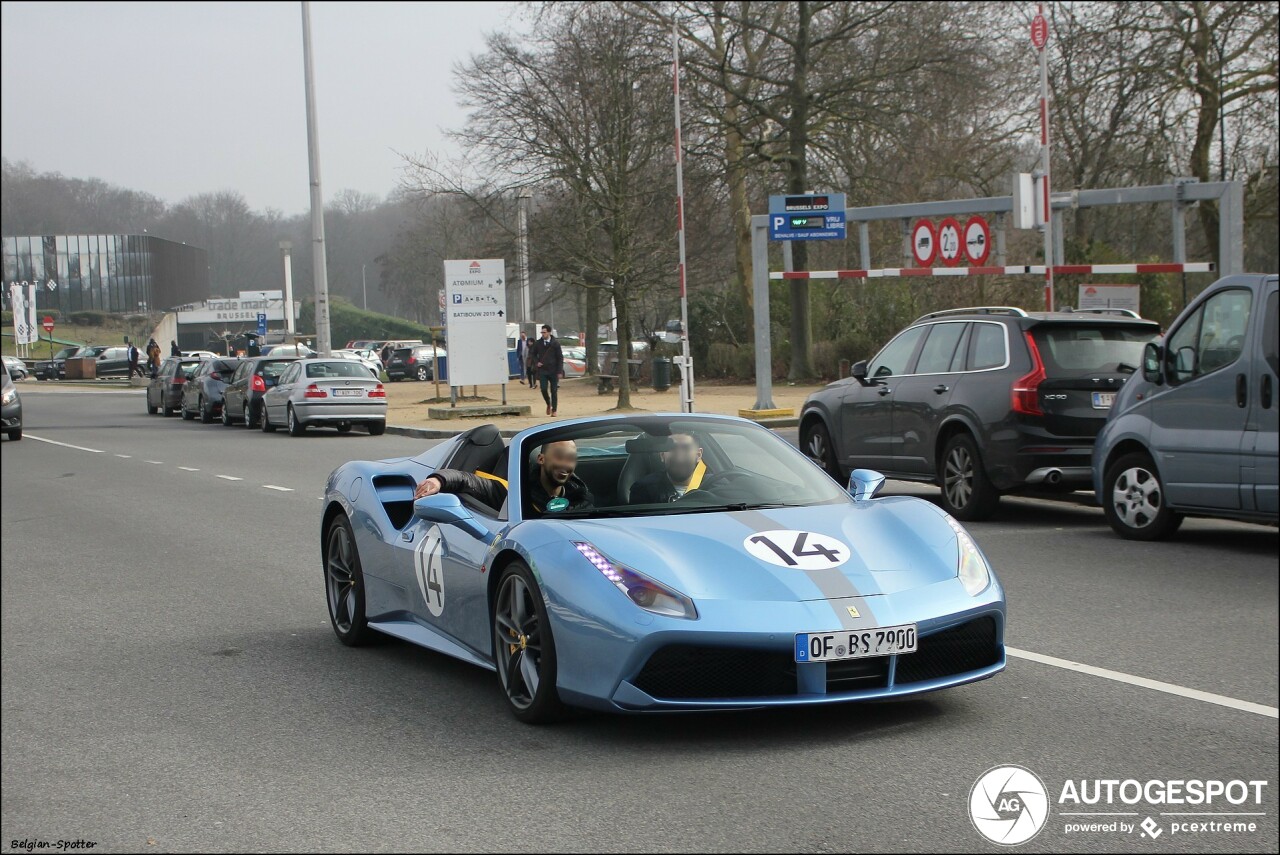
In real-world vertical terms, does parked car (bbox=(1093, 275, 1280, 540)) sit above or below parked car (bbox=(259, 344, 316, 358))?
below

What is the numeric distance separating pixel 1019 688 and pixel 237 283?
3780 mm

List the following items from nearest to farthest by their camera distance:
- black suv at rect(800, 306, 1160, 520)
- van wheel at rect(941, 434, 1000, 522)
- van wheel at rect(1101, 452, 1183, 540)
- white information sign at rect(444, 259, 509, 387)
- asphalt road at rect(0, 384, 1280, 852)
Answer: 1. asphalt road at rect(0, 384, 1280, 852)
2. van wheel at rect(1101, 452, 1183, 540)
3. black suv at rect(800, 306, 1160, 520)
4. van wheel at rect(941, 434, 1000, 522)
5. white information sign at rect(444, 259, 509, 387)

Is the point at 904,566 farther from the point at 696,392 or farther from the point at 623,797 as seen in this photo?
the point at 696,392

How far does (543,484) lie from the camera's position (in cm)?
661

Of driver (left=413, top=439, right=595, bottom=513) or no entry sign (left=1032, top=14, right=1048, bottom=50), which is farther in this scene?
no entry sign (left=1032, top=14, right=1048, bottom=50)

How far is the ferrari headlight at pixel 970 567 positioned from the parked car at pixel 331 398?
23722 mm

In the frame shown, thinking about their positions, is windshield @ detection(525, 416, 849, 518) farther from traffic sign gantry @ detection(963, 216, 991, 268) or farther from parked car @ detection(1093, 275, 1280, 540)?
traffic sign gantry @ detection(963, 216, 991, 268)

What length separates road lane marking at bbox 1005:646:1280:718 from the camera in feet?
18.6

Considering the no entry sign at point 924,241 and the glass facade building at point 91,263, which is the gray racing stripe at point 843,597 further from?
the no entry sign at point 924,241

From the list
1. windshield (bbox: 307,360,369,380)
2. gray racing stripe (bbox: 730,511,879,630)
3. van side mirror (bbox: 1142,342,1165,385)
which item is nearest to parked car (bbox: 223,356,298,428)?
windshield (bbox: 307,360,369,380)

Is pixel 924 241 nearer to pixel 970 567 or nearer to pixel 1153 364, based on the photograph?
pixel 1153 364

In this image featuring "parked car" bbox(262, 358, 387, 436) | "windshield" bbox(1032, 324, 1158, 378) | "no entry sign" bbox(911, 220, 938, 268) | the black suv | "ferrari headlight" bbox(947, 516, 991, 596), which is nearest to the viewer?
"ferrari headlight" bbox(947, 516, 991, 596)

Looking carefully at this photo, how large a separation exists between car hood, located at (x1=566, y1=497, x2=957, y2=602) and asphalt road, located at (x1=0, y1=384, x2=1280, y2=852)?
0.54 m

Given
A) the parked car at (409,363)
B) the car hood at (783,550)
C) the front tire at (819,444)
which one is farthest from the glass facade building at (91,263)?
the parked car at (409,363)
